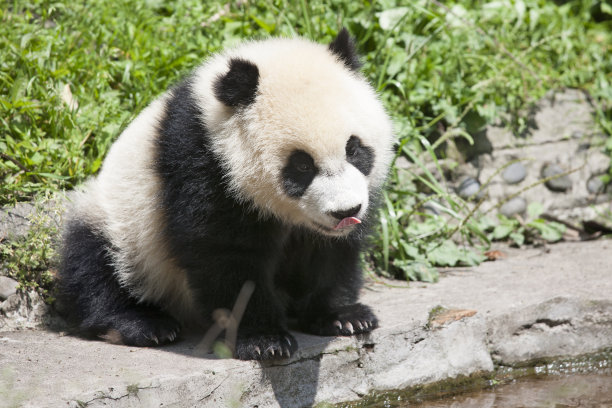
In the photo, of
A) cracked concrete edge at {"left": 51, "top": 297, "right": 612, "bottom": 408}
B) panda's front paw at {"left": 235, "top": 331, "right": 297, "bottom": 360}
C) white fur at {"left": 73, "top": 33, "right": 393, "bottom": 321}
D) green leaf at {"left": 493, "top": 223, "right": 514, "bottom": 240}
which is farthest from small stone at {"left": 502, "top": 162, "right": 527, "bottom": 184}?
panda's front paw at {"left": 235, "top": 331, "right": 297, "bottom": 360}

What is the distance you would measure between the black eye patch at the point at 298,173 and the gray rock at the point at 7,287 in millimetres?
1959

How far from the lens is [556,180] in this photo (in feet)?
20.8

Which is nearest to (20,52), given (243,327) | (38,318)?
(38,318)

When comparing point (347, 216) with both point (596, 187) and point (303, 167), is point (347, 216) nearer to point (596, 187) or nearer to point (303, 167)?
point (303, 167)

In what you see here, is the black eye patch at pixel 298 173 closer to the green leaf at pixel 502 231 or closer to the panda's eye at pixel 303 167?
the panda's eye at pixel 303 167

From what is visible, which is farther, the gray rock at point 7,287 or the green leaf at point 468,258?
the green leaf at point 468,258

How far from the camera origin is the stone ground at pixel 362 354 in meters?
3.28

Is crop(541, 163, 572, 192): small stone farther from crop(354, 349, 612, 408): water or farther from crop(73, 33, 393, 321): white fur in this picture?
crop(73, 33, 393, 321): white fur

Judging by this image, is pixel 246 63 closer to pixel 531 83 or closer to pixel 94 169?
pixel 94 169

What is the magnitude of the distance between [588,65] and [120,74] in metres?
4.30

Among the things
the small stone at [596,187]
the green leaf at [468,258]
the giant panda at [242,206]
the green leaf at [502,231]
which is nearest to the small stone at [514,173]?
the green leaf at [502,231]

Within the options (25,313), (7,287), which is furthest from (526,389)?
(7,287)

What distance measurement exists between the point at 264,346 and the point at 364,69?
9.75 ft

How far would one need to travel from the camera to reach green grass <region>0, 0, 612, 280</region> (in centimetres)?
506
